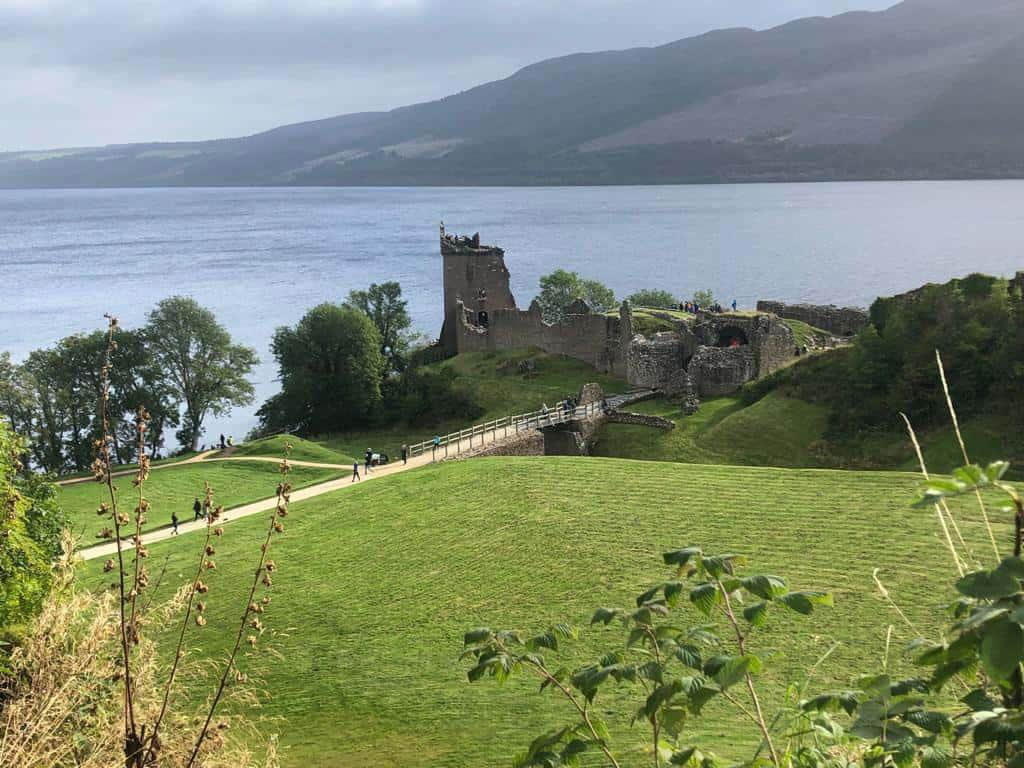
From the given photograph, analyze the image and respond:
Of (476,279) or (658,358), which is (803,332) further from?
(476,279)

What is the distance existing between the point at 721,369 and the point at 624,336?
24.1 ft

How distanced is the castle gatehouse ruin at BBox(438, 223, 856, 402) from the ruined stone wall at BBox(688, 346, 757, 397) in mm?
40

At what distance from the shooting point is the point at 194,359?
54594 millimetres

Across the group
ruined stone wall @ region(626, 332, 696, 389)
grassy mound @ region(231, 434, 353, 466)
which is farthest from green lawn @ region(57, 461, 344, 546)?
ruined stone wall @ region(626, 332, 696, 389)

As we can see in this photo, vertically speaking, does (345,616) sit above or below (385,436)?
above

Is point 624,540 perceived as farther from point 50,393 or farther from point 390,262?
point 390,262

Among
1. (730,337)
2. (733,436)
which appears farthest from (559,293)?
(733,436)

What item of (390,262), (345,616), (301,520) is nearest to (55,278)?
(390,262)

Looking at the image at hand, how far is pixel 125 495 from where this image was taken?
1357 inches

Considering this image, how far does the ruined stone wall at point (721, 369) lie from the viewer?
40.5 metres

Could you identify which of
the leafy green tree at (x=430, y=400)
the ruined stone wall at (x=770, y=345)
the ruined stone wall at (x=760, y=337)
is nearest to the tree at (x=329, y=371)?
the leafy green tree at (x=430, y=400)

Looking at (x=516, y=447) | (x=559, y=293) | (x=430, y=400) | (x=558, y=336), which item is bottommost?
(x=430, y=400)

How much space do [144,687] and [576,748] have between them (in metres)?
5.64

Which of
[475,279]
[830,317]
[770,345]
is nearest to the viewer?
[770,345]
